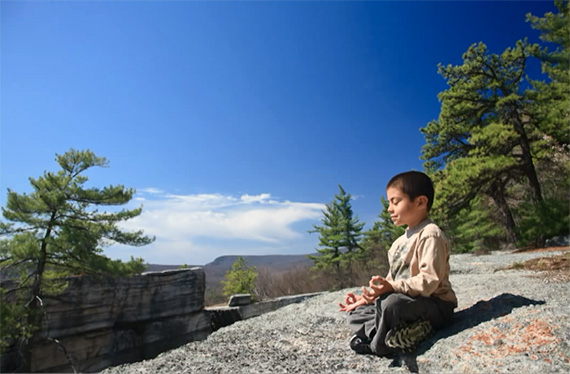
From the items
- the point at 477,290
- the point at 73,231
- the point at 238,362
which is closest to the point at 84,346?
the point at 73,231

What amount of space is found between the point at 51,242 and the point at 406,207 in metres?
10.0

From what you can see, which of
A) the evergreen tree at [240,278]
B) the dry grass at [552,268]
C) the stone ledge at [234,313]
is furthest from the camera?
the evergreen tree at [240,278]

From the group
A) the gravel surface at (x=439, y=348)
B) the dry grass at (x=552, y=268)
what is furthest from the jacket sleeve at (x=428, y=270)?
the dry grass at (x=552, y=268)

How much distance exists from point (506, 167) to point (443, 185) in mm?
2152

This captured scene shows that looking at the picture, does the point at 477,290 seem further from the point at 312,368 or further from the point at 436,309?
the point at 312,368

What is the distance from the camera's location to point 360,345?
78.0 inches

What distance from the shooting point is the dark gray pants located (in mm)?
1713

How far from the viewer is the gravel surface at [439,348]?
1352mm

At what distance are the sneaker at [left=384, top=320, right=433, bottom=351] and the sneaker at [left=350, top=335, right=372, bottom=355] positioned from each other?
0.92 ft

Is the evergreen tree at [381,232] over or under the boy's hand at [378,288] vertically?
over

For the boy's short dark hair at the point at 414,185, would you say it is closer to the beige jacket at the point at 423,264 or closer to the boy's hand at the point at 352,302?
the beige jacket at the point at 423,264

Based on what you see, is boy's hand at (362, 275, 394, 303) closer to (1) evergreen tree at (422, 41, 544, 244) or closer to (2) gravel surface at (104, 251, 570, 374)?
(2) gravel surface at (104, 251, 570, 374)

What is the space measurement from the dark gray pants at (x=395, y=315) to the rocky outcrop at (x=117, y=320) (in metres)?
10.3

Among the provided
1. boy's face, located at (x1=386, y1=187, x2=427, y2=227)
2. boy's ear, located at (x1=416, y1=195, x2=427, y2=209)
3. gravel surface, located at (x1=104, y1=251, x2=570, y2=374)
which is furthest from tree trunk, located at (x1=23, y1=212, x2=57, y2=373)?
boy's ear, located at (x1=416, y1=195, x2=427, y2=209)
